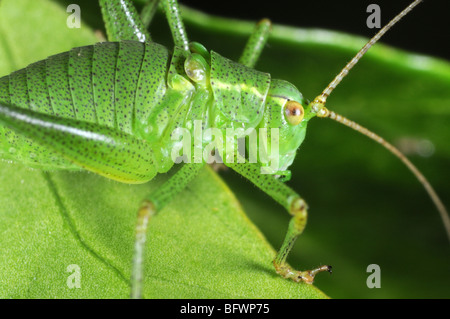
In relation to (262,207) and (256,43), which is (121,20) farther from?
(262,207)

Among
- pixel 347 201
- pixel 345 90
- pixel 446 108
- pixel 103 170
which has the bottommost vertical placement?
pixel 103 170

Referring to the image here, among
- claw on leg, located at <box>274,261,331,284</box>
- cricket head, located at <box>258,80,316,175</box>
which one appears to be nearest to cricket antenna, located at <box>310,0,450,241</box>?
cricket head, located at <box>258,80,316,175</box>

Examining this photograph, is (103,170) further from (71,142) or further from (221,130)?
(221,130)

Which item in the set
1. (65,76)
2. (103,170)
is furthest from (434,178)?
(65,76)

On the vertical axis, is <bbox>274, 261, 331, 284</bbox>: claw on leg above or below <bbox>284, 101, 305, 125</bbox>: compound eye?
below

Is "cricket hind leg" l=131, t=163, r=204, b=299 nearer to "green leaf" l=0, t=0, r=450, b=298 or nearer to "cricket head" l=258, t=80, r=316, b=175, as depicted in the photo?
"green leaf" l=0, t=0, r=450, b=298

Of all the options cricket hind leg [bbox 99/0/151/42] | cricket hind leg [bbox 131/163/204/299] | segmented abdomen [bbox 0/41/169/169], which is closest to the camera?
cricket hind leg [bbox 131/163/204/299]
